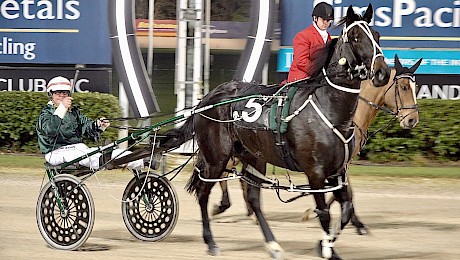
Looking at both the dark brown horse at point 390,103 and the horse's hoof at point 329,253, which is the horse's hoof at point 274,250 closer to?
the horse's hoof at point 329,253

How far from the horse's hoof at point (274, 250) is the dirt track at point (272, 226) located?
4.3 inches

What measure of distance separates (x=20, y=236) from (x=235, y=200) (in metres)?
2.99

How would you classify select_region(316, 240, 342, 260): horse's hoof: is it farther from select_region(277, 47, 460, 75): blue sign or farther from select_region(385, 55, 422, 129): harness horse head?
select_region(277, 47, 460, 75): blue sign

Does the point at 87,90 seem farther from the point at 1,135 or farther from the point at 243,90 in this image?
the point at 243,90

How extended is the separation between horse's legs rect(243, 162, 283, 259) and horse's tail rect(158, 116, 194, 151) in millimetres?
572

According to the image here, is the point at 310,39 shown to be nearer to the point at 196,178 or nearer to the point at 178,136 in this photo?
the point at 178,136

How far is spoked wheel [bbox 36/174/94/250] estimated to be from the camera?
769 centimetres

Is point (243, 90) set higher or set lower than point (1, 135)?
higher

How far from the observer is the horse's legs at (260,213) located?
7340 millimetres

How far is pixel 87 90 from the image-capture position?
14.5 metres

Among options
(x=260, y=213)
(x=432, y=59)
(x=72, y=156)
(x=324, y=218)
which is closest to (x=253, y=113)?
(x=260, y=213)

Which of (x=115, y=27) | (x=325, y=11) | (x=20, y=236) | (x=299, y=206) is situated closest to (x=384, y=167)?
(x=299, y=206)

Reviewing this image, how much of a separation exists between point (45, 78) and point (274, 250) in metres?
8.04

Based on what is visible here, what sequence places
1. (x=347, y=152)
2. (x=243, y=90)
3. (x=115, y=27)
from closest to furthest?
(x=347, y=152) → (x=243, y=90) → (x=115, y=27)
